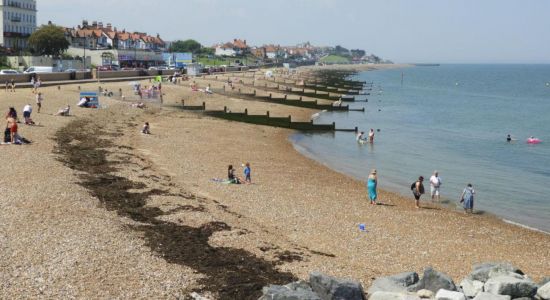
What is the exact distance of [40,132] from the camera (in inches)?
1166

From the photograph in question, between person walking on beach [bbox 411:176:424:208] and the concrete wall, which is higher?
the concrete wall

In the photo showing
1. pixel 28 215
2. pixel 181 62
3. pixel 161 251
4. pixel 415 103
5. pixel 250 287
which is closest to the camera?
pixel 250 287

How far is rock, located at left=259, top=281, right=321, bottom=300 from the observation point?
10.8m

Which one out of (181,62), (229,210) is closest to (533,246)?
(229,210)

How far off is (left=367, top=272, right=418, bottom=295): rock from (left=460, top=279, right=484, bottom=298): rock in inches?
39.3

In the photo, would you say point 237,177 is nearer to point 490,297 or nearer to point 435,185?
point 435,185

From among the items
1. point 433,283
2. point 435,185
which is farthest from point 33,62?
point 433,283

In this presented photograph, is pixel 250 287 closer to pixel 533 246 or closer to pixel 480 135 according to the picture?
pixel 533 246

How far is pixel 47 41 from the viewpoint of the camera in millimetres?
81938

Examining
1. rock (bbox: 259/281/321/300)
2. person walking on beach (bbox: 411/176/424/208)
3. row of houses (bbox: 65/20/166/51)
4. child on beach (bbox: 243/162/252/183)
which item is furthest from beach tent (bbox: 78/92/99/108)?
row of houses (bbox: 65/20/166/51)

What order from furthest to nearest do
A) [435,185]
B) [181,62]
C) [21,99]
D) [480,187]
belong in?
[181,62] → [21,99] → [480,187] → [435,185]

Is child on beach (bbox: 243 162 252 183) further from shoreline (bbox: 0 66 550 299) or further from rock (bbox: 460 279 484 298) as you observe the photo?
rock (bbox: 460 279 484 298)

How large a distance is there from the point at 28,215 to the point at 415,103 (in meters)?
72.6

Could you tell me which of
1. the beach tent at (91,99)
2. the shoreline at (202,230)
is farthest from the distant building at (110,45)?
the shoreline at (202,230)
